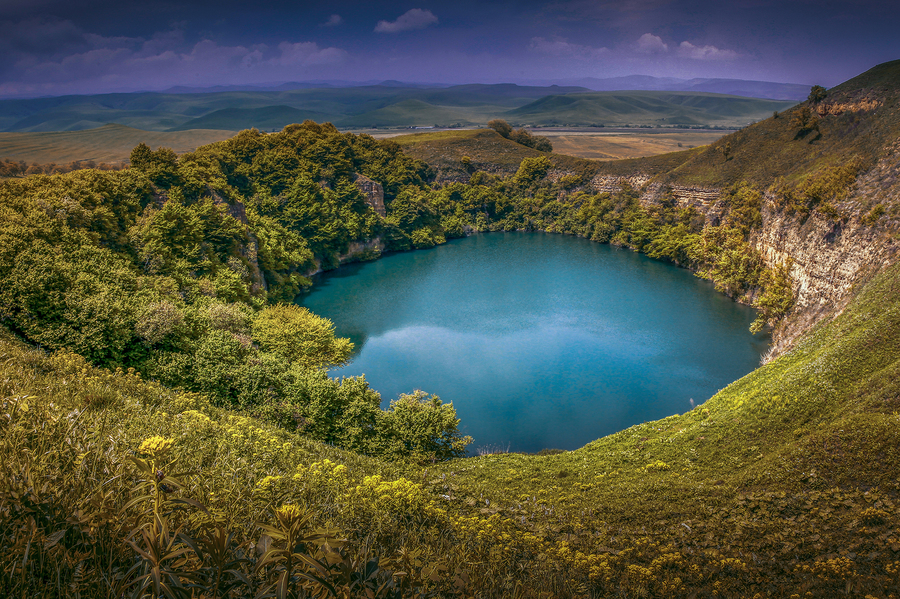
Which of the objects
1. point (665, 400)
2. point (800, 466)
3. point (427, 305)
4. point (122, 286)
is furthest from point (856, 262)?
point (122, 286)

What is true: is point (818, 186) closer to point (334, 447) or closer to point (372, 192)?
point (334, 447)

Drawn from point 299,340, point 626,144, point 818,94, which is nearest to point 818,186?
point 818,94

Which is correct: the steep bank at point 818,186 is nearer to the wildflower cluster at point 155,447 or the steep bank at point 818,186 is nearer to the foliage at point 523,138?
the wildflower cluster at point 155,447

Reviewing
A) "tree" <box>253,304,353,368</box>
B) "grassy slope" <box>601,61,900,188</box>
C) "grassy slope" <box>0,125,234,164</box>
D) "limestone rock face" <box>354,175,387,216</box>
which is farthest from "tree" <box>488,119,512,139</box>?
"tree" <box>253,304,353,368</box>

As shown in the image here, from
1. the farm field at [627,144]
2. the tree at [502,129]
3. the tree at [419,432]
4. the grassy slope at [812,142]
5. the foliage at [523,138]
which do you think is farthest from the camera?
the farm field at [627,144]

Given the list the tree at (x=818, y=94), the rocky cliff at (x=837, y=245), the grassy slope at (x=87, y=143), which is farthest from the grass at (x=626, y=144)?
the grassy slope at (x=87, y=143)

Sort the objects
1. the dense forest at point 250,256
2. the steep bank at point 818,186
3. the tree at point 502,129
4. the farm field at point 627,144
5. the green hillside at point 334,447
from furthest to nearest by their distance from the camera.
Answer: the farm field at point 627,144
the tree at point 502,129
the steep bank at point 818,186
the dense forest at point 250,256
the green hillside at point 334,447
